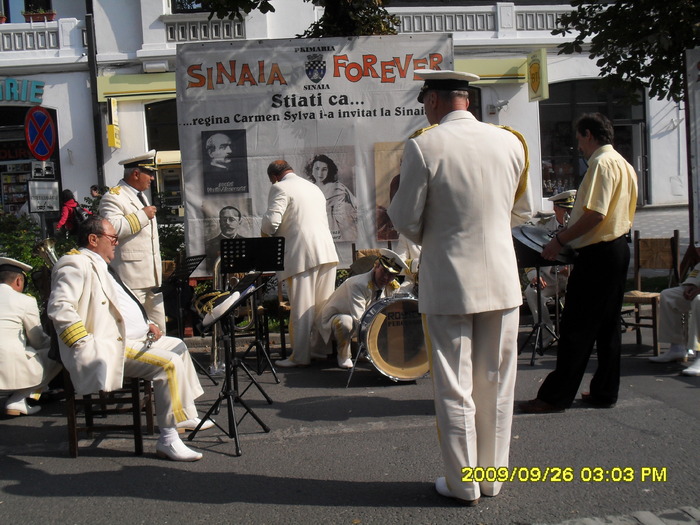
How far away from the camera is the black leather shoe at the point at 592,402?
19.1 feet

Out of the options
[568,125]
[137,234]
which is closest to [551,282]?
[137,234]

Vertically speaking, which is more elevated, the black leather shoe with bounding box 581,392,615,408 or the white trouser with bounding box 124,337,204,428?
the white trouser with bounding box 124,337,204,428

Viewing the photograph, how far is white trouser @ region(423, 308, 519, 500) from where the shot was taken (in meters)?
3.91

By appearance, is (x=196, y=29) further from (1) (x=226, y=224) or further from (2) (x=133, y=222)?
(2) (x=133, y=222)

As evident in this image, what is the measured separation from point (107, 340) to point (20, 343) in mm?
1628

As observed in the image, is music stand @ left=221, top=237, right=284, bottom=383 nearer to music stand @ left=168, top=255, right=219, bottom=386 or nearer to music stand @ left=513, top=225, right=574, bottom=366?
music stand @ left=168, top=255, right=219, bottom=386

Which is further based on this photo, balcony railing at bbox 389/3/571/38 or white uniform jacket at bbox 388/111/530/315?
balcony railing at bbox 389/3/571/38

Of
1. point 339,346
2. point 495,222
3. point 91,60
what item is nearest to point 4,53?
point 91,60

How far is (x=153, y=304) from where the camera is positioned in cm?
746

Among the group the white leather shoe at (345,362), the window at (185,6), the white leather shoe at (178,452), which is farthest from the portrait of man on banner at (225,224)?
the window at (185,6)

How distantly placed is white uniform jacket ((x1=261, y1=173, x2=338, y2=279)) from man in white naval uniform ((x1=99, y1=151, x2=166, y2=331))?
1.16m

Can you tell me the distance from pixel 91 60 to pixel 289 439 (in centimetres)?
1489

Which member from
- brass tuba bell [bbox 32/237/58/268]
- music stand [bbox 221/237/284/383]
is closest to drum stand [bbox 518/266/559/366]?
music stand [bbox 221/237/284/383]

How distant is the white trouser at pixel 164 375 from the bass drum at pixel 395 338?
1.83 meters
